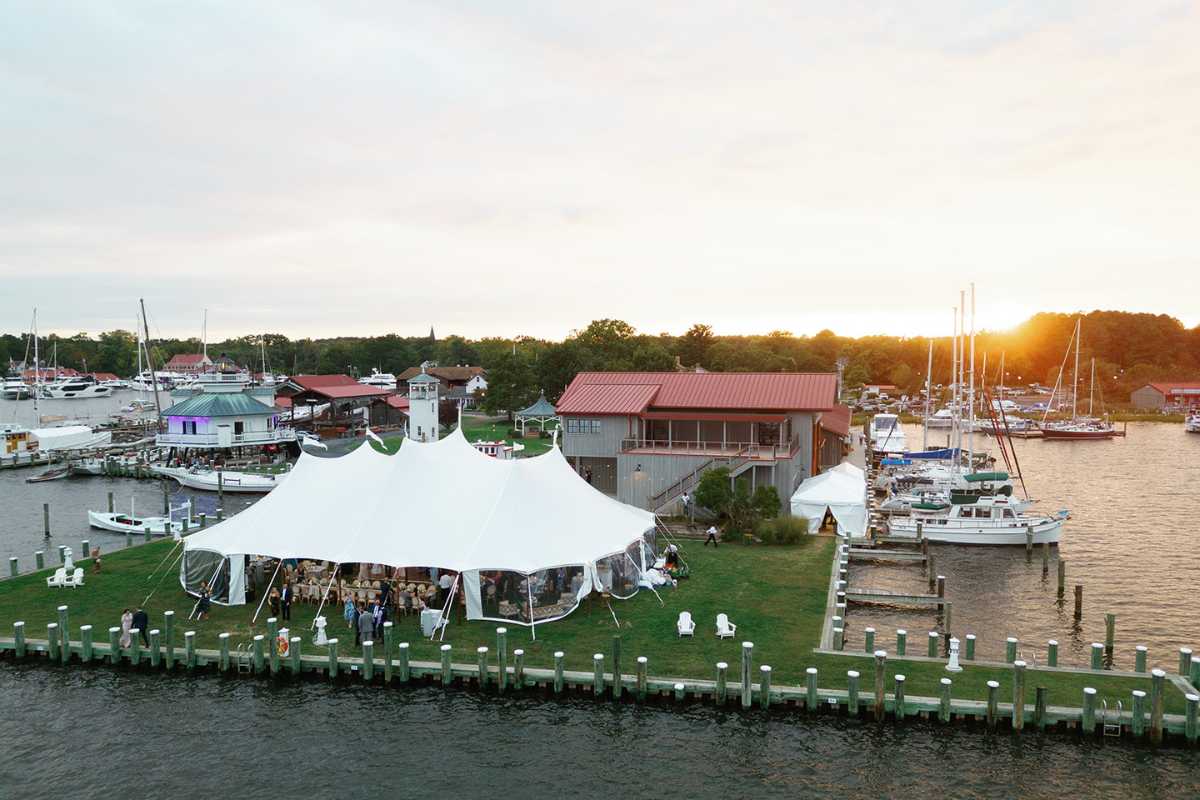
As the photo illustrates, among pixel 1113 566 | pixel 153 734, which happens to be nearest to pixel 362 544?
pixel 153 734

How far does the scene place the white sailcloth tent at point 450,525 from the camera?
2091cm

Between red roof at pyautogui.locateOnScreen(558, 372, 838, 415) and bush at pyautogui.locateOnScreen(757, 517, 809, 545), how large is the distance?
7.59 metres

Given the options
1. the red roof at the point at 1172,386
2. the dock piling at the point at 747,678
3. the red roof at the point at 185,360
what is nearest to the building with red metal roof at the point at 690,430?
the dock piling at the point at 747,678

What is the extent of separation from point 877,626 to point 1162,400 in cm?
11875

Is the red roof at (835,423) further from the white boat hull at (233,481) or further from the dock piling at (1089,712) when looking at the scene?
the white boat hull at (233,481)

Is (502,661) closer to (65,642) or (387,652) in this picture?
(387,652)

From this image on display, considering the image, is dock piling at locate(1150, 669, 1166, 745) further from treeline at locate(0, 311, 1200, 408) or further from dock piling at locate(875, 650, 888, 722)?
treeline at locate(0, 311, 1200, 408)

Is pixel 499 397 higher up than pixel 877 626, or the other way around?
pixel 499 397

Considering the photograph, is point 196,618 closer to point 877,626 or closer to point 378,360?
point 877,626

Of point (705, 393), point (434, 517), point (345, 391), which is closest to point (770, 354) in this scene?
point (345, 391)

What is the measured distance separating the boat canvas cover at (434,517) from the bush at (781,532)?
23.6 ft

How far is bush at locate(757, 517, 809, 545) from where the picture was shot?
30.1 meters

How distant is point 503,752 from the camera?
50.8 feet

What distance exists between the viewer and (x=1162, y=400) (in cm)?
11231
